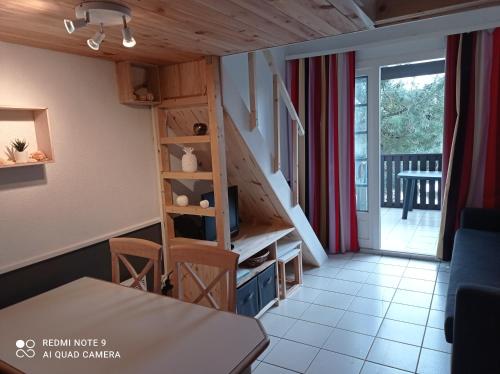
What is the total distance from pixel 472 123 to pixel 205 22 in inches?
117

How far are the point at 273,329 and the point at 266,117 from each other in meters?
2.25

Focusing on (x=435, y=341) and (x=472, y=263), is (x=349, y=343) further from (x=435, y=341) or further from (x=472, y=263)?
(x=472, y=263)

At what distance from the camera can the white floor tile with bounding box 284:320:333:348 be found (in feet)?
8.53

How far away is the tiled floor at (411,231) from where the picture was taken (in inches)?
173

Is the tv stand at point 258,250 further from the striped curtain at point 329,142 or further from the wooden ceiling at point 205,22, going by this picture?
the wooden ceiling at point 205,22

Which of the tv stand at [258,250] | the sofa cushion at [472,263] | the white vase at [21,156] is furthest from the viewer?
the tv stand at [258,250]

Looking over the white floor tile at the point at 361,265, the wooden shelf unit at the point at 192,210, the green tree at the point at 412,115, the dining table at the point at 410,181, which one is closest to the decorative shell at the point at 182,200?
the wooden shelf unit at the point at 192,210

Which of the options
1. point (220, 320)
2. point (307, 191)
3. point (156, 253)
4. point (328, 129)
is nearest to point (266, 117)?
point (328, 129)

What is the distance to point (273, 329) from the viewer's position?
279 cm

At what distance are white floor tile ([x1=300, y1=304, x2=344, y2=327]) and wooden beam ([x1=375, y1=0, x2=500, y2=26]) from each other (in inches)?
84.2

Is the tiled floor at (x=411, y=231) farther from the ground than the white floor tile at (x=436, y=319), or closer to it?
farther from the ground

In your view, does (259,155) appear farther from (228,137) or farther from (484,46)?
(484,46)

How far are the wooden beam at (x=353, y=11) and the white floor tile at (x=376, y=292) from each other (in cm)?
232

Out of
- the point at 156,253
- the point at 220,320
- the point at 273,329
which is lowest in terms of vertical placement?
the point at 273,329
